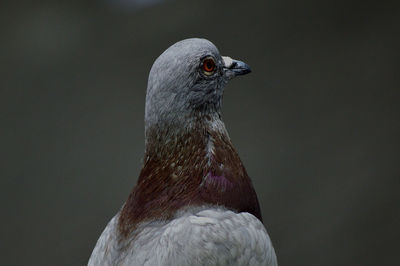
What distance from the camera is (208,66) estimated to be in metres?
2.29

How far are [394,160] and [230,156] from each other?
7.87 ft

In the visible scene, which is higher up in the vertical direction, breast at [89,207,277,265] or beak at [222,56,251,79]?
beak at [222,56,251,79]

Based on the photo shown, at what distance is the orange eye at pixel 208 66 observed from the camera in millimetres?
2273

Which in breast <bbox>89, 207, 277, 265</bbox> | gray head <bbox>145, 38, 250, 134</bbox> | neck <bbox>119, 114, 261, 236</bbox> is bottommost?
breast <bbox>89, 207, 277, 265</bbox>

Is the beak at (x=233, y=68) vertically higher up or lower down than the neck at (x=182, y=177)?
higher up

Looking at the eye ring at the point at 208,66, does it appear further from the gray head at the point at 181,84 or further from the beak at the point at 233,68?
the beak at the point at 233,68

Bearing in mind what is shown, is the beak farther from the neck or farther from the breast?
the breast

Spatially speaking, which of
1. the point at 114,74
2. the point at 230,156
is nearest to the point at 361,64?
the point at 114,74

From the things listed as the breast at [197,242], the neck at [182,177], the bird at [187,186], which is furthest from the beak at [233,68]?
the breast at [197,242]

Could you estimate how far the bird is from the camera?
2.04 meters

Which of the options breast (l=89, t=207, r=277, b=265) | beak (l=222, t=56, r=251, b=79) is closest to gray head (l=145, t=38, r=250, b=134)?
beak (l=222, t=56, r=251, b=79)

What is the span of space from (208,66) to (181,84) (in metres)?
0.18

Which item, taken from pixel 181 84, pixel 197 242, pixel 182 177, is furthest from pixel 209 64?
pixel 197 242

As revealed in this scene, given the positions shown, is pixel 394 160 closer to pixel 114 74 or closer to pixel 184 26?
pixel 184 26
